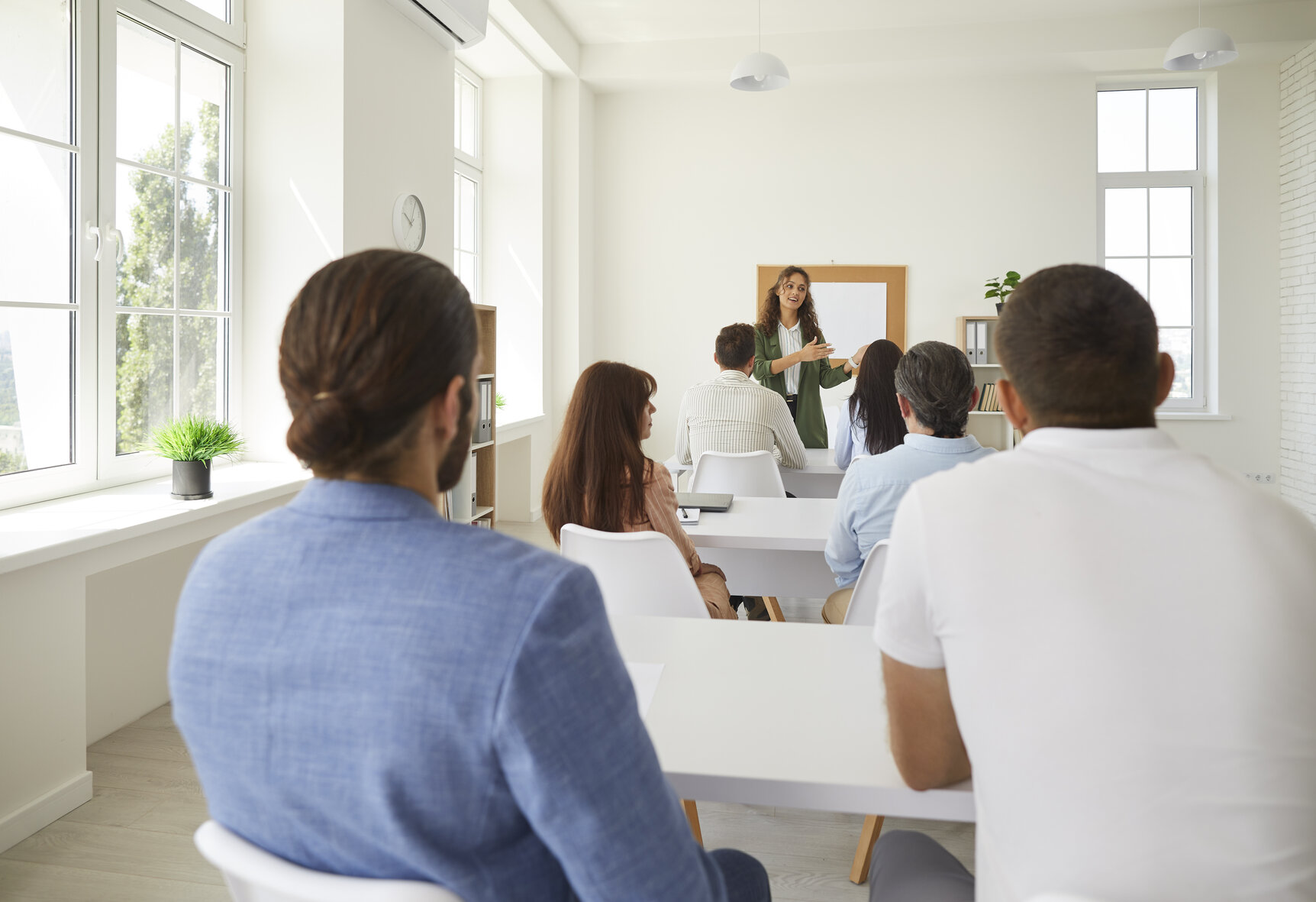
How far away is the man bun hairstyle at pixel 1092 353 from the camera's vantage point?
38.4 inches

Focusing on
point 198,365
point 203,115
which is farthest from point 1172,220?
point 198,365

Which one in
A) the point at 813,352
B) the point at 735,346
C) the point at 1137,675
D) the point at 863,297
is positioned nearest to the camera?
the point at 1137,675

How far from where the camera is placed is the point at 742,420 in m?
3.93

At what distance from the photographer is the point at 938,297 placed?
7016mm

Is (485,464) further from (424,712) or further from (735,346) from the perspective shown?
(424,712)

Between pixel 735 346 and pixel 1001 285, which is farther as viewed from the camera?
pixel 1001 285

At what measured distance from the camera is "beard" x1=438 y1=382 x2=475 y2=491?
841mm

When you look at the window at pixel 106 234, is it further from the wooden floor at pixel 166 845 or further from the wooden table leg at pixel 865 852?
the wooden table leg at pixel 865 852

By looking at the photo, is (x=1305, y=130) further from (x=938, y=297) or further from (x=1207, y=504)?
(x=1207, y=504)

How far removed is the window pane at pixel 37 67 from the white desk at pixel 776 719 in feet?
7.72

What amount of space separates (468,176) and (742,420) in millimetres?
3616

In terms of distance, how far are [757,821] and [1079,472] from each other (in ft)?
5.66

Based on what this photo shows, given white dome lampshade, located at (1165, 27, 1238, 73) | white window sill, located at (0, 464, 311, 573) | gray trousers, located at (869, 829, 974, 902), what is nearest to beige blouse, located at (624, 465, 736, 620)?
gray trousers, located at (869, 829, 974, 902)

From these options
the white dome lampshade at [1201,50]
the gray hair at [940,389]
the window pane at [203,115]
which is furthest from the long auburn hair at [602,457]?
the white dome lampshade at [1201,50]
